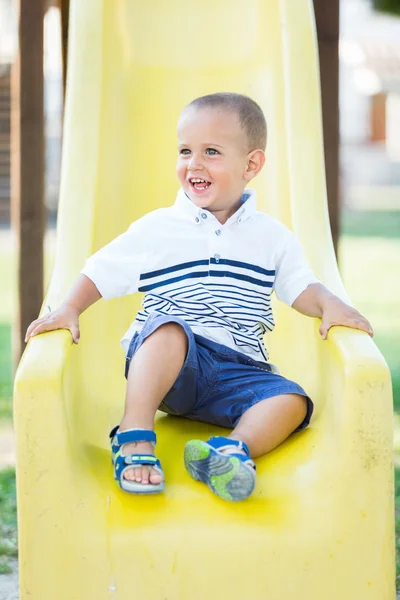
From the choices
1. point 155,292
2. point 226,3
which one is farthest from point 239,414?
point 226,3

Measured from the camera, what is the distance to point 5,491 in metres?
3.02

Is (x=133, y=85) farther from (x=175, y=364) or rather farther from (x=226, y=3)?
(x=175, y=364)

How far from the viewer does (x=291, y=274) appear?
7.38 ft

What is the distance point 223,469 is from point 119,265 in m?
0.61

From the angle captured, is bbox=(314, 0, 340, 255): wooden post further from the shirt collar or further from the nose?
the nose

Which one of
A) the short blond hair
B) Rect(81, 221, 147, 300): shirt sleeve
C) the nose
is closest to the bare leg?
Rect(81, 221, 147, 300): shirt sleeve

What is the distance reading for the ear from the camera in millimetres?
2301

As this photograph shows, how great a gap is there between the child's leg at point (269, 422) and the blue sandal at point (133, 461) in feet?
0.59

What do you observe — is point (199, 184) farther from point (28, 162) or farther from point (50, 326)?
point (28, 162)

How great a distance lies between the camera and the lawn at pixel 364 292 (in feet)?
9.70

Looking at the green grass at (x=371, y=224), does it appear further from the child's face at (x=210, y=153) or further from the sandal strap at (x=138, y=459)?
the sandal strap at (x=138, y=459)

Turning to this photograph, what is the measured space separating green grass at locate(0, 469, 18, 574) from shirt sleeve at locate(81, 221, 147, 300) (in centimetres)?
82

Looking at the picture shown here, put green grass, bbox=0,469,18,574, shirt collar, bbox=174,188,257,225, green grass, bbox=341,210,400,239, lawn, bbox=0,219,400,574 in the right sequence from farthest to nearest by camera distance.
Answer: green grass, bbox=341,210,400,239
lawn, bbox=0,219,400,574
green grass, bbox=0,469,18,574
shirt collar, bbox=174,188,257,225

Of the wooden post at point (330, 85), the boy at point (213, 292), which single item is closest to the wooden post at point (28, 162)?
the wooden post at point (330, 85)
